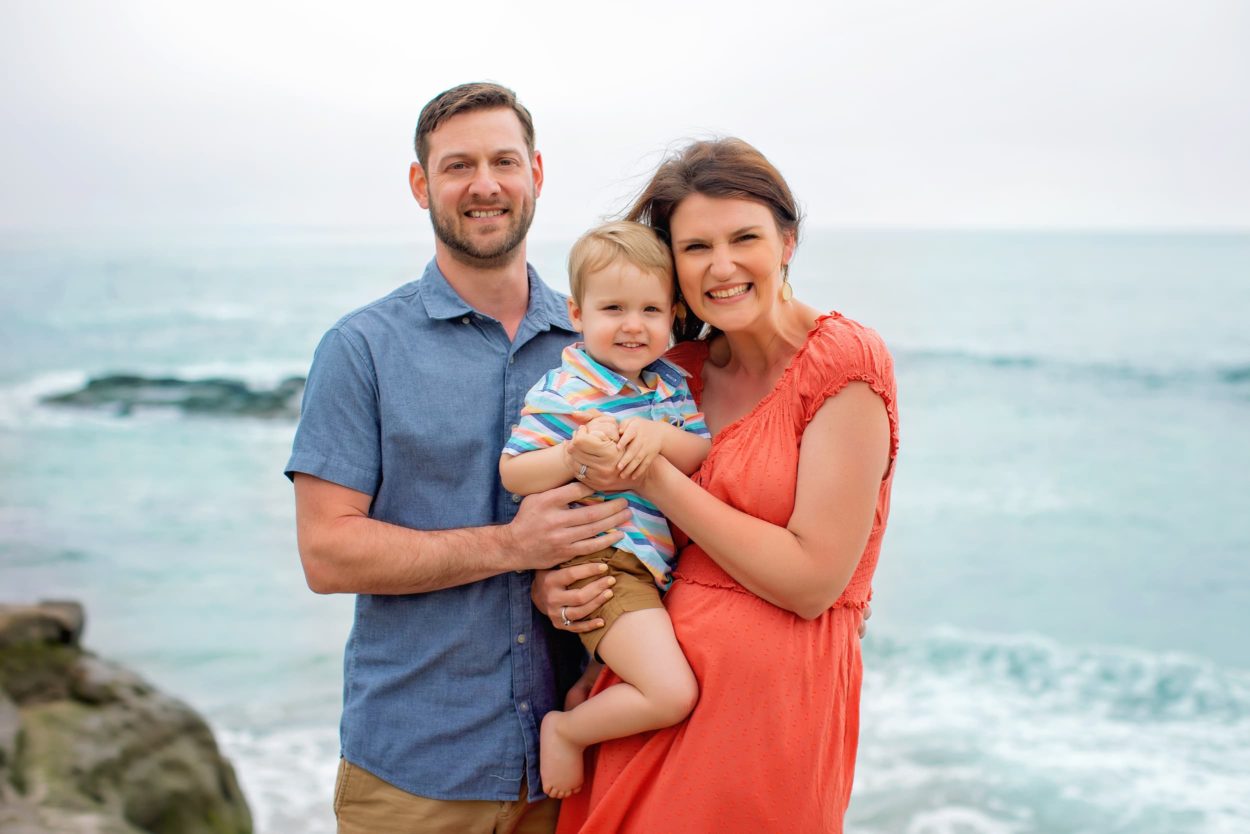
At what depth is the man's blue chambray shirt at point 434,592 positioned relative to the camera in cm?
221

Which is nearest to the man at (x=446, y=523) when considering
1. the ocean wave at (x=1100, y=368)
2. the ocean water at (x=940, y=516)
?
the ocean water at (x=940, y=516)

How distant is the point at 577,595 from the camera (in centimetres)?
210

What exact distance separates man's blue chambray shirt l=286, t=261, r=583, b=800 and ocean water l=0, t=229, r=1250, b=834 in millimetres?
3438

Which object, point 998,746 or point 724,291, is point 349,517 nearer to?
point 724,291

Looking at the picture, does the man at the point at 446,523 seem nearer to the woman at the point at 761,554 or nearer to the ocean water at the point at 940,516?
the woman at the point at 761,554

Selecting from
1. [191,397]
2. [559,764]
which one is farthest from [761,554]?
[191,397]

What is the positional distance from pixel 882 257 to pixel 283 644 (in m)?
19.3

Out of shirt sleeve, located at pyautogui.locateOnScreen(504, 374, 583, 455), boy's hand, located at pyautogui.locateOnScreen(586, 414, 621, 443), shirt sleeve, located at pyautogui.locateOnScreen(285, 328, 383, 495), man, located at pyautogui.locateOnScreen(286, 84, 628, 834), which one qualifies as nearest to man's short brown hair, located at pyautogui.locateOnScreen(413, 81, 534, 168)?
man, located at pyautogui.locateOnScreen(286, 84, 628, 834)

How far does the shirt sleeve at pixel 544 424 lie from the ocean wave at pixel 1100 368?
16.4 metres

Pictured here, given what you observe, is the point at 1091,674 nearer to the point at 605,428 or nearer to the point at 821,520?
the point at 821,520

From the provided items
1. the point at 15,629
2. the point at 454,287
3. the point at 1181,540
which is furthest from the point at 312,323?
the point at 454,287

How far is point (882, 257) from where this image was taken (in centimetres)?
2477

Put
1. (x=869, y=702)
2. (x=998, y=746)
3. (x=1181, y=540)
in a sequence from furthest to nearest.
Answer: (x=1181, y=540) → (x=869, y=702) → (x=998, y=746)

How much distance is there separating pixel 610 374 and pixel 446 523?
0.46 metres
